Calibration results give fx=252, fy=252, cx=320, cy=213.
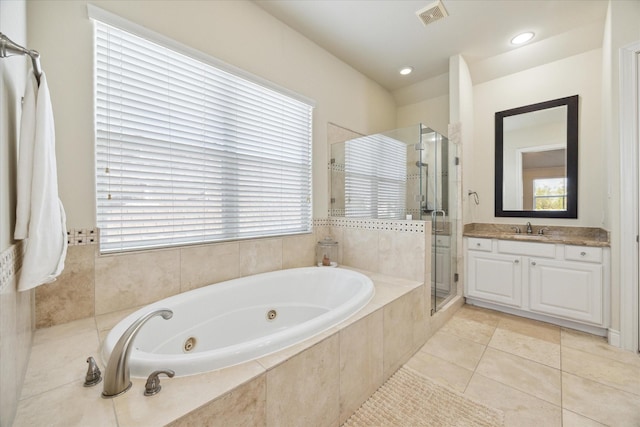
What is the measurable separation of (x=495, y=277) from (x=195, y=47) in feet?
10.8

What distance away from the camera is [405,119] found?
3.61m

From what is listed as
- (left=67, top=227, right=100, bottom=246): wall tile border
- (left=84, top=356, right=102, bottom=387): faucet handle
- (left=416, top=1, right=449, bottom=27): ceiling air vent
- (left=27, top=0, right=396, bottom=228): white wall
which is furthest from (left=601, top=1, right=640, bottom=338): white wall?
(left=67, top=227, right=100, bottom=246): wall tile border

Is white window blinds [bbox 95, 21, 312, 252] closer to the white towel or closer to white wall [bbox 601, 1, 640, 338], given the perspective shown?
the white towel

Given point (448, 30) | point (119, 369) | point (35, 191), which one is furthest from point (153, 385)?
point (448, 30)

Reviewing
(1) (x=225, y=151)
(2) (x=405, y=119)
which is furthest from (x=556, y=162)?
(1) (x=225, y=151)

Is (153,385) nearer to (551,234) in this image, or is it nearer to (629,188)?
(629,188)

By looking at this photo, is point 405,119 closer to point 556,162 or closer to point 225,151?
point 556,162

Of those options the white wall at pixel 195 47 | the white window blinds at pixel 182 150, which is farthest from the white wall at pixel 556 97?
the white window blinds at pixel 182 150

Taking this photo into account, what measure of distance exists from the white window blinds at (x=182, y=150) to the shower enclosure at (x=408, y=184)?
66 centimetres

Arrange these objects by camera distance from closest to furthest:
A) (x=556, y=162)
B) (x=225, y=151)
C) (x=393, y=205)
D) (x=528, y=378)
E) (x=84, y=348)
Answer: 1. (x=84, y=348)
2. (x=528, y=378)
3. (x=225, y=151)
4. (x=393, y=205)
5. (x=556, y=162)

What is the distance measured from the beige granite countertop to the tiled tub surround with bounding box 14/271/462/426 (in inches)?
66.2

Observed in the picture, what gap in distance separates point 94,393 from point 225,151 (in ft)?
4.84

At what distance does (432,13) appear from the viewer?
2092 millimetres

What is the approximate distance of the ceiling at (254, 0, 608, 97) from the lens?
6.70 ft
